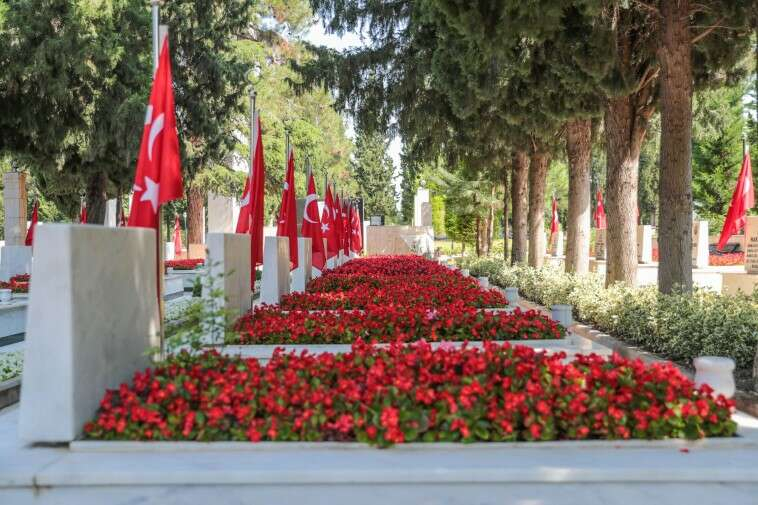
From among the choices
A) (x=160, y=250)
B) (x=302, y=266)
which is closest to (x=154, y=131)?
(x=160, y=250)

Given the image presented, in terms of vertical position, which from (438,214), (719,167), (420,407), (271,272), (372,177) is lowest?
(420,407)

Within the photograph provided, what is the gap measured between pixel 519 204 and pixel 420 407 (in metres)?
17.7

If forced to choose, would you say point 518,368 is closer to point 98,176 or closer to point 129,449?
point 129,449

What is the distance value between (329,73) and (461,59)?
19.1 ft

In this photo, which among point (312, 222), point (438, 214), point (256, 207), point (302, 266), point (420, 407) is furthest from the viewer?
point (438, 214)

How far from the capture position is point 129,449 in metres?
4.33

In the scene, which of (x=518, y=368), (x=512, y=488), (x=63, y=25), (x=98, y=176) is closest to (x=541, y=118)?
(x=518, y=368)

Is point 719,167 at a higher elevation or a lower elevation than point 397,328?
higher

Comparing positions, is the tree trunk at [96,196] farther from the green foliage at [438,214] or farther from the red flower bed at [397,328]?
the green foliage at [438,214]

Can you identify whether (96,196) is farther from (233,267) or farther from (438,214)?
(438,214)

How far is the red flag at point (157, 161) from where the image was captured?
618 centimetres

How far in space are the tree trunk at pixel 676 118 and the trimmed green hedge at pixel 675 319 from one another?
68 centimetres

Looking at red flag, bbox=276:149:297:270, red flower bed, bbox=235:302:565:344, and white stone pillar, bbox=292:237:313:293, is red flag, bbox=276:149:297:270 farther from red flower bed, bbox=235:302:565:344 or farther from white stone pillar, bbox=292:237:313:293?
red flower bed, bbox=235:302:565:344

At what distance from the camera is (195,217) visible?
3191cm
